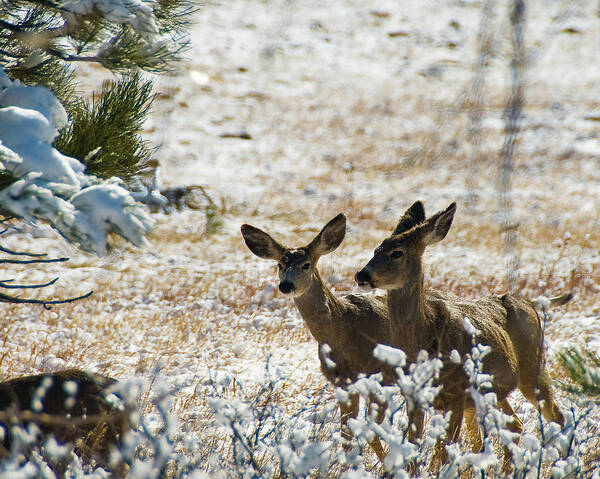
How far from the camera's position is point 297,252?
556 cm

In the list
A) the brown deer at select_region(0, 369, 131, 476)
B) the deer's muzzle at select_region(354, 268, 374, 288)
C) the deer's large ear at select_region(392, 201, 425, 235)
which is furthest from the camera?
the deer's large ear at select_region(392, 201, 425, 235)

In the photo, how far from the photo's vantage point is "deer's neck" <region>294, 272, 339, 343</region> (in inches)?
210

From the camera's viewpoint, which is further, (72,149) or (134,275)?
(134,275)

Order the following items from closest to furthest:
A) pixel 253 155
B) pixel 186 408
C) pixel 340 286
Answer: pixel 186 408
pixel 340 286
pixel 253 155

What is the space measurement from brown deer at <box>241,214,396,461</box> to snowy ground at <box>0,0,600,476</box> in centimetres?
87

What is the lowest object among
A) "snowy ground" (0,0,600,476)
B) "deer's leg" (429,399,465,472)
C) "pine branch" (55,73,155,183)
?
"snowy ground" (0,0,600,476)

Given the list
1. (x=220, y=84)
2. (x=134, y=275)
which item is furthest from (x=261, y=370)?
(x=220, y=84)

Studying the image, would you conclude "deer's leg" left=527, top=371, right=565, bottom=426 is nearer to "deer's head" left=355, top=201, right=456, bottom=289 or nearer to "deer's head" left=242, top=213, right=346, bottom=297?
"deer's head" left=355, top=201, right=456, bottom=289

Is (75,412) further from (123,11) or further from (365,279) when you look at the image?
(123,11)

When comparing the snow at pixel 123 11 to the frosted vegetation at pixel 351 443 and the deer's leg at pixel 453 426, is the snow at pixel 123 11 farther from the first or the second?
the deer's leg at pixel 453 426

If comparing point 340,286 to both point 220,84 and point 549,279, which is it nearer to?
point 549,279

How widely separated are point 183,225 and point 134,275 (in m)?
4.10

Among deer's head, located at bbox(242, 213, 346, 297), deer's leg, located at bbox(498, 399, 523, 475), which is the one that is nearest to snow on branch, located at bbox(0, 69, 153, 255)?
deer's head, located at bbox(242, 213, 346, 297)

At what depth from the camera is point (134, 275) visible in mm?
11625
